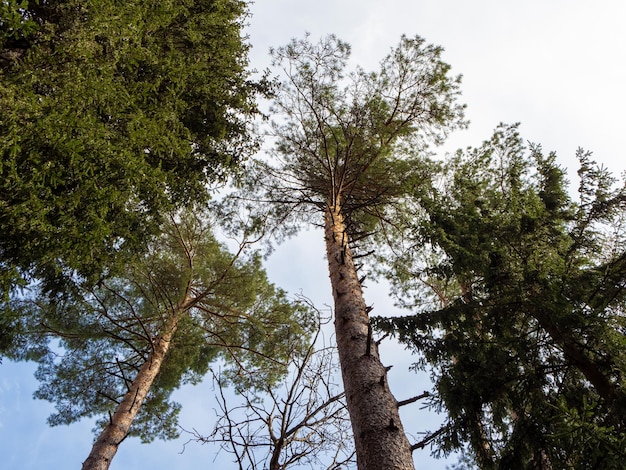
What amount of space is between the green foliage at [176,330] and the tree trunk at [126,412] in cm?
103

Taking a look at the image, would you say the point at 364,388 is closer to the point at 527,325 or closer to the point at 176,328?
the point at 527,325

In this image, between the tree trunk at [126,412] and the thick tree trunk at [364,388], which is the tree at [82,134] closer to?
the tree trunk at [126,412]

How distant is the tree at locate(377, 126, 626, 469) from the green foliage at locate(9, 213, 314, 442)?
4683 mm

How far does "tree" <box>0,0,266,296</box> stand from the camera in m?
3.26

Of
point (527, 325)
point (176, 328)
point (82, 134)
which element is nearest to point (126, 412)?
point (176, 328)

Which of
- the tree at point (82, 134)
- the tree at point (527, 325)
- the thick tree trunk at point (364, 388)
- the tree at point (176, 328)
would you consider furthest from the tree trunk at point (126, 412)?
the tree at point (527, 325)

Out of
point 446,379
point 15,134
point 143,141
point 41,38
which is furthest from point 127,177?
point 446,379

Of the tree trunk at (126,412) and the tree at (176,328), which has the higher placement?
the tree at (176,328)

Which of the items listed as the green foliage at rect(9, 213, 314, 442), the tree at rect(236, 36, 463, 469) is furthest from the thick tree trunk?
the green foliage at rect(9, 213, 314, 442)

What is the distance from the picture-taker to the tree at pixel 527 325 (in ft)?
13.5

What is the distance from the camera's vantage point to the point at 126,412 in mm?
6430

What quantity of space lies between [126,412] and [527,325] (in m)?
6.56

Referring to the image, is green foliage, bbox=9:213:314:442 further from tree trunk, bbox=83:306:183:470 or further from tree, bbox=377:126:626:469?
tree, bbox=377:126:626:469

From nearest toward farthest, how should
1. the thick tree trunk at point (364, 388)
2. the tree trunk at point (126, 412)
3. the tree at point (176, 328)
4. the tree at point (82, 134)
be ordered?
the thick tree trunk at point (364, 388) → the tree at point (82, 134) → the tree trunk at point (126, 412) → the tree at point (176, 328)
